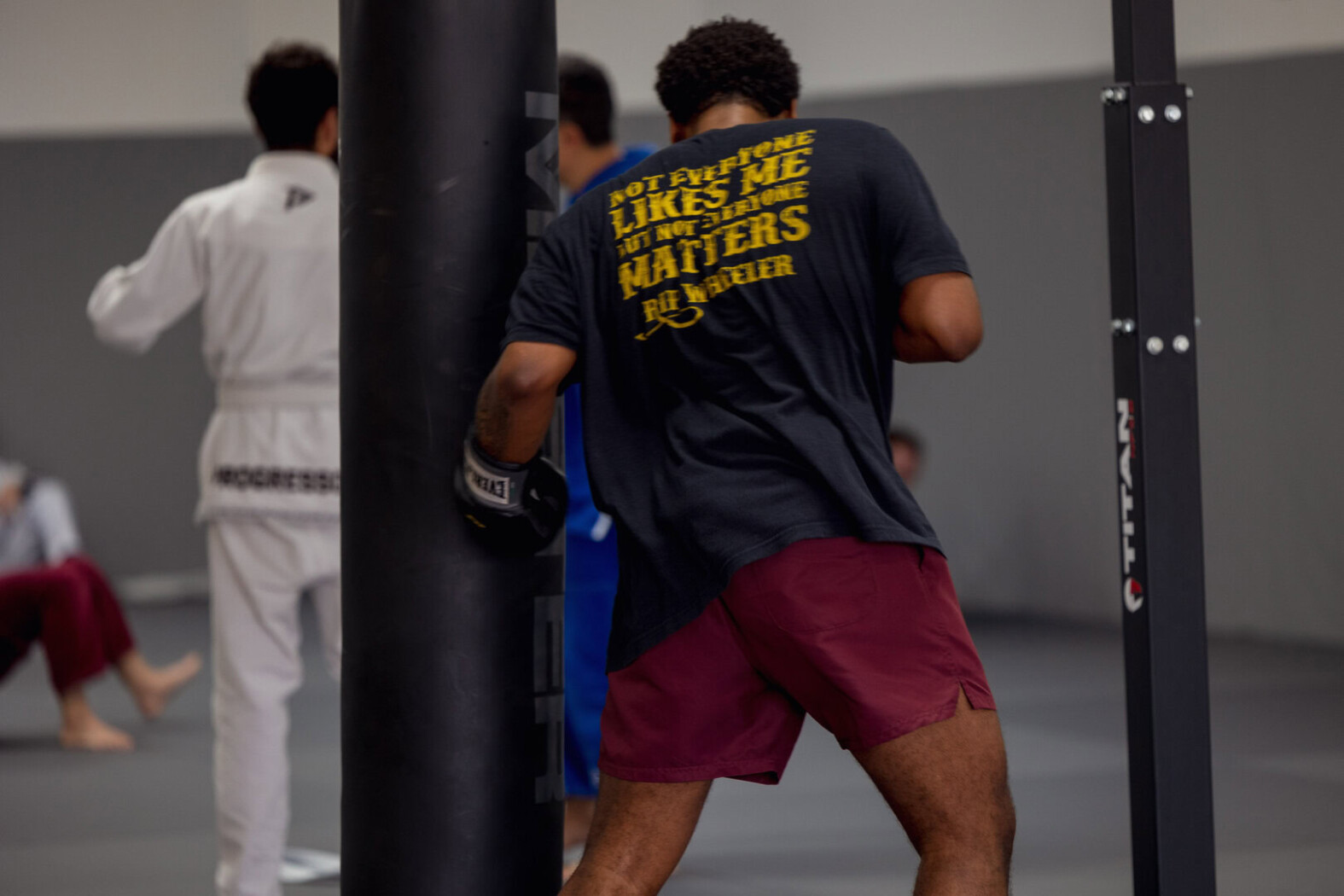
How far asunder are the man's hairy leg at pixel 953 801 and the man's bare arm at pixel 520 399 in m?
0.63

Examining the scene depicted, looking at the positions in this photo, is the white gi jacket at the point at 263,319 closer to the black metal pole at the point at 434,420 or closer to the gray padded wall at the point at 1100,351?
the black metal pole at the point at 434,420

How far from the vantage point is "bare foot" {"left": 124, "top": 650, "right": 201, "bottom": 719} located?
6180 millimetres

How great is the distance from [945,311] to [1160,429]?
1.44 feet

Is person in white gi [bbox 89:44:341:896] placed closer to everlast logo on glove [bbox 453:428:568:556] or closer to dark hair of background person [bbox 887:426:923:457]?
everlast logo on glove [bbox 453:428:568:556]

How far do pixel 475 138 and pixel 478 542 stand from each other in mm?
579

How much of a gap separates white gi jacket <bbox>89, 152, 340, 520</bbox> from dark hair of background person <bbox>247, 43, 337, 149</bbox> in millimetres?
91

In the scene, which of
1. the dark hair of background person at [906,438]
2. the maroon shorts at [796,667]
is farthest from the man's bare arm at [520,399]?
the dark hair of background person at [906,438]

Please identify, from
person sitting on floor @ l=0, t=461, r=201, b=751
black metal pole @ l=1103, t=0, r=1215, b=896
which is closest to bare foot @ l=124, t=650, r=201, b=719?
person sitting on floor @ l=0, t=461, r=201, b=751

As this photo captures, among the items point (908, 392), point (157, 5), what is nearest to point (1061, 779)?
point (908, 392)

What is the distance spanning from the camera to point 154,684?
6.18 metres

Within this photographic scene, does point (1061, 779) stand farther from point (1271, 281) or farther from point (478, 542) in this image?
point (1271, 281)

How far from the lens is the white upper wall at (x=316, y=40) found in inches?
344

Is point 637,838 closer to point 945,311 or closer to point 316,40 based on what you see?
point 945,311

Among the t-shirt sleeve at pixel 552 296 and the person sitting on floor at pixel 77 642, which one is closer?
the t-shirt sleeve at pixel 552 296
